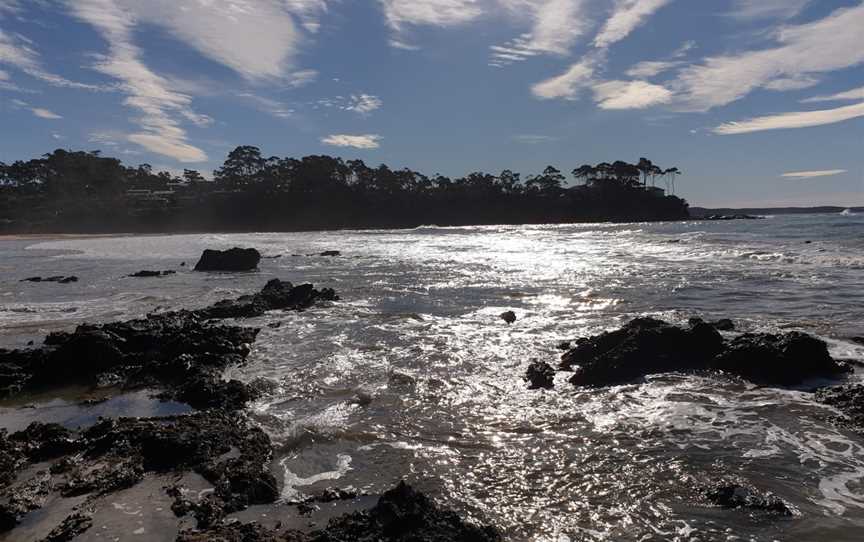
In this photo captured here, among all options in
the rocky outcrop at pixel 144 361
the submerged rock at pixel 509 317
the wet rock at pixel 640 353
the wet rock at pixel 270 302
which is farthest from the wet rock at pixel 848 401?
the wet rock at pixel 270 302

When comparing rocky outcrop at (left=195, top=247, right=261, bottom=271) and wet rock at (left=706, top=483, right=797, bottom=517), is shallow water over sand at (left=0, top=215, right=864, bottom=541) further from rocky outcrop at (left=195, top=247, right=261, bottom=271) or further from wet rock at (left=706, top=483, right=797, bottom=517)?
rocky outcrop at (left=195, top=247, right=261, bottom=271)

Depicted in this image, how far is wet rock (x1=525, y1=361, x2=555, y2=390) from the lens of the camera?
790 centimetres

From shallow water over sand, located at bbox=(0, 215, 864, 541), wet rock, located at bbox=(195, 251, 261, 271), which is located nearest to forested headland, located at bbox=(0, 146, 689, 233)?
wet rock, located at bbox=(195, 251, 261, 271)

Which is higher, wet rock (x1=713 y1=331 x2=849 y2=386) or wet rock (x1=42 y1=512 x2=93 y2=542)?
wet rock (x1=713 y1=331 x2=849 y2=386)

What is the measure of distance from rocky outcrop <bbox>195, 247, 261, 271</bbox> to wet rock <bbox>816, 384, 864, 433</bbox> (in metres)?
24.5

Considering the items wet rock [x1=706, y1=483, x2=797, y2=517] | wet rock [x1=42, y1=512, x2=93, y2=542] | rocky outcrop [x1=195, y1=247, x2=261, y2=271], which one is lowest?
wet rock [x1=706, y1=483, x2=797, y2=517]

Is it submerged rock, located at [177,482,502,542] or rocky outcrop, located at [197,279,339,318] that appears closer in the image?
submerged rock, located at [177,482,502,542]

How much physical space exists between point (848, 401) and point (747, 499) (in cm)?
342

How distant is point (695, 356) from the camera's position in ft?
29.1

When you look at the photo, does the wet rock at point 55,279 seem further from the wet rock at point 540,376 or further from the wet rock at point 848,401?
the wet rock at point 848,401

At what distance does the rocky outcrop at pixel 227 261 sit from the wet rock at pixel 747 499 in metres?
25.1

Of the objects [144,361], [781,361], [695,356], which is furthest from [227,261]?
[781,361]

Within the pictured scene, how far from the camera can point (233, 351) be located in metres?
9.88

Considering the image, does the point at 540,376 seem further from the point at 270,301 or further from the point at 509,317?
the point at 270,301
